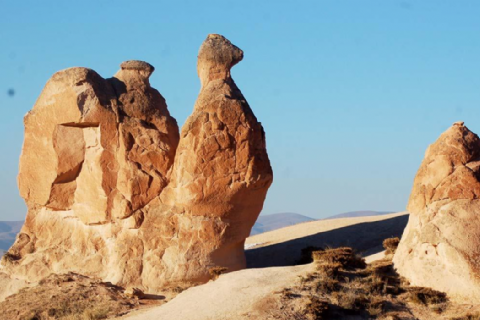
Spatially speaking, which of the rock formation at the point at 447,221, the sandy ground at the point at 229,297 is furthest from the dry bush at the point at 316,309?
the rock formation at the point at 447,221

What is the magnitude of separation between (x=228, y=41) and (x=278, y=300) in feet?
34.3

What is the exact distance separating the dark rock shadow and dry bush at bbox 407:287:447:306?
27.9ft

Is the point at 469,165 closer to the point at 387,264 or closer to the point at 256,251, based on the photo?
the point at 387,264

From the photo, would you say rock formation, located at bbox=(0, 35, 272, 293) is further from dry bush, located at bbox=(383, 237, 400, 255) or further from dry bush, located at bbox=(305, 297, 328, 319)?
dry bush, located at bbox=(305, 297, 328, 319)

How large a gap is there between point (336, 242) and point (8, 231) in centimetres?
12086

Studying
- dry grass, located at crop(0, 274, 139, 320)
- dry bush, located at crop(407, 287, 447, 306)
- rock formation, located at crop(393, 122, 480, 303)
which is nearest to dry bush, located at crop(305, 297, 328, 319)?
dry bush, located at crop(407, 287, 447, 306)

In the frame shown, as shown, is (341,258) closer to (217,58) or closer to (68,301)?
(68,301)

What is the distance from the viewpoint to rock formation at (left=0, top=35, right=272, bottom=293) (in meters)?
24.4

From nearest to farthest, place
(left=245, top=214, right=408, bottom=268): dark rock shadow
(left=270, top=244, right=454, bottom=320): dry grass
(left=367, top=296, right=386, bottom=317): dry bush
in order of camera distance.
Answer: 1. (left=270, top=244, right=454, bottom=320): dry grass
2. (left=367, top=296, right=386, bottom=317): dry bush
3. (left=245, top=214, right=408, bottom=268): dark rock shadow

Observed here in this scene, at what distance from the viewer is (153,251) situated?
963 inches

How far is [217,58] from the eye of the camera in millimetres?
25953

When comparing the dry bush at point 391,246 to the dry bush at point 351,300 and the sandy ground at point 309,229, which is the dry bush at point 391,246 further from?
the sandy ground at point 309,229

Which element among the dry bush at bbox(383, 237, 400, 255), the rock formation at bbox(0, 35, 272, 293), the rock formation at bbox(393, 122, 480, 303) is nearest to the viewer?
the rock formation at bbox(393, 122, 480, 303)

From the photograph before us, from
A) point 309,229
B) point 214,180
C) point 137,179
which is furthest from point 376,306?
point 309,229
